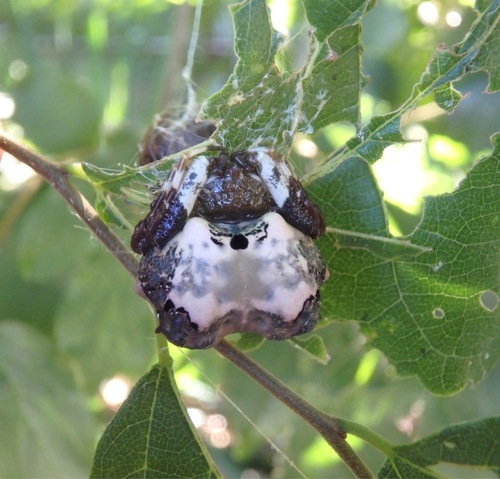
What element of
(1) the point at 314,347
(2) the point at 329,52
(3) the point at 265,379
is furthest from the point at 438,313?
(2) the point at 329,52

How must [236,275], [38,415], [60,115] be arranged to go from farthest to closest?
[60,115], [38,415], [236,275]

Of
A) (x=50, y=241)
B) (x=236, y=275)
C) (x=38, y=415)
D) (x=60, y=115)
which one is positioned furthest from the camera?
(x=60, y=115)

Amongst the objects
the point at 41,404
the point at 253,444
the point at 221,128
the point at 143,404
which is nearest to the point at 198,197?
the point at 221,128

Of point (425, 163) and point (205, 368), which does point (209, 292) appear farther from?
point (425, 163)

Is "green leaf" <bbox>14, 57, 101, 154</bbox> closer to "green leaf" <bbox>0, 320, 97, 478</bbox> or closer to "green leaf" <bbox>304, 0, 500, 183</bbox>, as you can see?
"green leaf" <bbox>0, 320, 97, 478</bbox>

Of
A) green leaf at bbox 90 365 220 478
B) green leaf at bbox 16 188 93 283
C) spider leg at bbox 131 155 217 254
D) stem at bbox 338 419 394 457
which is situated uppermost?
green leaf at bbox 16 188 93 283

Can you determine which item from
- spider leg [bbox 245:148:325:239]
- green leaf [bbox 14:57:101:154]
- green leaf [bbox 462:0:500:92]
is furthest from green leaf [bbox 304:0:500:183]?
green leaf [bbox 14:57:101:154]

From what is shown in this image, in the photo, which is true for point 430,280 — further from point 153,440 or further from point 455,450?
point 153,440
